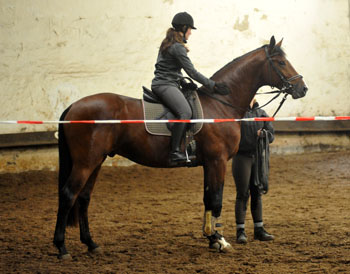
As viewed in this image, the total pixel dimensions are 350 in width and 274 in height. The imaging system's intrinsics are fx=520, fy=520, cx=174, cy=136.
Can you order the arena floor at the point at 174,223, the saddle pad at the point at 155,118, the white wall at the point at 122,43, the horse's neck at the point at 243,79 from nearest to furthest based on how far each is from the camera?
the arena floor at the point at 174,223, the saddle pad at the point at 155,118, the horse's neck at the point at 243,79, the white wall at the point at 122,43

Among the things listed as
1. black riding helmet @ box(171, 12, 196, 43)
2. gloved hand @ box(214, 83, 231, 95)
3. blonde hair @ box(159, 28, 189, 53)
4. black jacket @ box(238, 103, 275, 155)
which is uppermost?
black riding helmet @ box(171, 12, 196, 43)

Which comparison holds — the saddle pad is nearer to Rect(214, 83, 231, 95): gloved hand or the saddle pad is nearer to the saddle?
the saddle

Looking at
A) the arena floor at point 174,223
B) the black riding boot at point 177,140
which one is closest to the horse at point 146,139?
the black riding boot at point 177,140

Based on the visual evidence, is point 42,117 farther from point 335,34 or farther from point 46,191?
point 335,34

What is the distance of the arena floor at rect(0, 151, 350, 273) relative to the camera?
164 inches

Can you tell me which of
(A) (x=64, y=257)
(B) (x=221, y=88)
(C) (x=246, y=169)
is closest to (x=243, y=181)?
(C) (x=246, y=169)

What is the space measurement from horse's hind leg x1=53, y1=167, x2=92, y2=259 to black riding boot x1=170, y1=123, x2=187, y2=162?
76 centimetres

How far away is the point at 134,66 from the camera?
32.1ft

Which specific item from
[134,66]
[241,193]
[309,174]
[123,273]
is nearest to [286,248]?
[241,193]

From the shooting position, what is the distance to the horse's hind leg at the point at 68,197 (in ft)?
14.5

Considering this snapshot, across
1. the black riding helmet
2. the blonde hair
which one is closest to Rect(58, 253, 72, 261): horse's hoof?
the blonde hair

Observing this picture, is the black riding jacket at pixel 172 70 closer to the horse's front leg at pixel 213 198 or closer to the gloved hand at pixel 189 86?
the gloved hand at pixel 189 86

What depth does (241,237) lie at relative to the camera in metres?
4.91

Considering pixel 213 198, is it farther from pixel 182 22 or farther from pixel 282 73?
pixel 182 22
